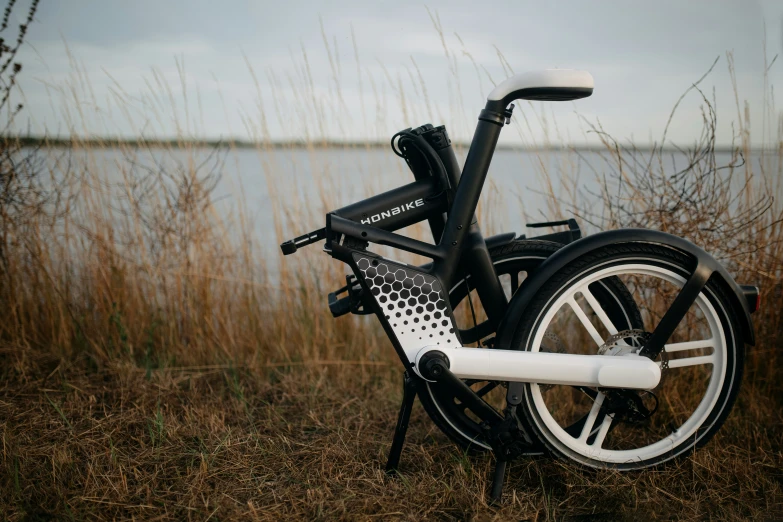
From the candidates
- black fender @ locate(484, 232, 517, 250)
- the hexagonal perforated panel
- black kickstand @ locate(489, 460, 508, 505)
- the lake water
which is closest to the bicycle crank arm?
the hexagonal perforated panel

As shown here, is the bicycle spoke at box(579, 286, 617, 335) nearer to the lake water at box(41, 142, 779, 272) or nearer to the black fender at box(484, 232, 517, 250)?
the black fender at box(484, 232, 517, 250)

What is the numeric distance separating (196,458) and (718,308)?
74.0 inches

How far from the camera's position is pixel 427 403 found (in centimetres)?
210

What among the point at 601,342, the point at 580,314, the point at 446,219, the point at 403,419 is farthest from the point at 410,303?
the point at 601,342

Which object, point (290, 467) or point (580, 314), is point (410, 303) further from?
point (290, 467)

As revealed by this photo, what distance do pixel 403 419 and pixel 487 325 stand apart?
1.47 feet

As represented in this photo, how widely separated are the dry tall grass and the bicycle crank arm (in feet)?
1.19

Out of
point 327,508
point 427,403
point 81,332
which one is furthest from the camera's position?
point 81,332

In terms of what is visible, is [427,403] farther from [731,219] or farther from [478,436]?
[731,219]

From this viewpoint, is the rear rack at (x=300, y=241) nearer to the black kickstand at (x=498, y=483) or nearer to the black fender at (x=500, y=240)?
the black fender at (x=500, y=240)

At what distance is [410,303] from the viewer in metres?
1.93

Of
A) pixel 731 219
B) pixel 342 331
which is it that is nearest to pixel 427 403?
pixel 342 331

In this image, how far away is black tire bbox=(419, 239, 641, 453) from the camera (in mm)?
2117

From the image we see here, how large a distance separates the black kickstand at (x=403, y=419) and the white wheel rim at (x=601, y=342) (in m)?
0.39
